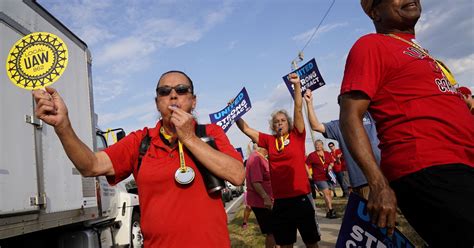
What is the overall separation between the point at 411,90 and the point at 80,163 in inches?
70.5

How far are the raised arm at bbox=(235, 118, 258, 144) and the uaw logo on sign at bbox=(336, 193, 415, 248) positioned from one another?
3.27 metres

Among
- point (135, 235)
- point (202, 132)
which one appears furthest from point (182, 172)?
point (135, 235)

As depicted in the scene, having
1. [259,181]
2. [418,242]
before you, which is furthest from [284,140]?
[418,242]

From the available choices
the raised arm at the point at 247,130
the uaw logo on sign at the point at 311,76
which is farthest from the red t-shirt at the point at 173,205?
the uaw logo on sign at the point at 311,76

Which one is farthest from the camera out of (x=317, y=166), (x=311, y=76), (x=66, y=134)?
(x=317, y=166)

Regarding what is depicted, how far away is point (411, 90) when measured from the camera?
2105mm

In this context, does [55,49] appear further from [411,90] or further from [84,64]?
[84,64]

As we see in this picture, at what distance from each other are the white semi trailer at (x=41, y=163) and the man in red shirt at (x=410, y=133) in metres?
2.99

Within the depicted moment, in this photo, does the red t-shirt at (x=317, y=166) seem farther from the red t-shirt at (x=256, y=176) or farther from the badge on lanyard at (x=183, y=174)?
the badge on lanyard at (x=183, y=174)

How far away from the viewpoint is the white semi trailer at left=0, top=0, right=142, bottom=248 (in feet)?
12.0

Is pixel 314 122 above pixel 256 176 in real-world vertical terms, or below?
above

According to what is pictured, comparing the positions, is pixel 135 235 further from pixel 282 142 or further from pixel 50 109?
pixel 50 109

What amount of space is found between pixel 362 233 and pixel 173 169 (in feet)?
3.62

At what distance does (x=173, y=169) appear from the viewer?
2.26 meters
